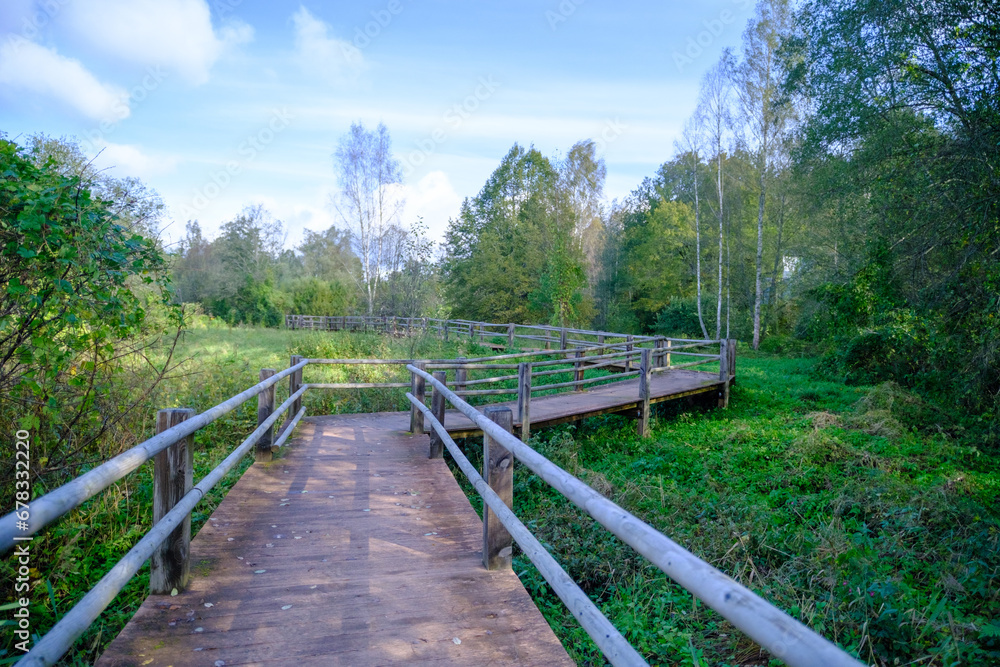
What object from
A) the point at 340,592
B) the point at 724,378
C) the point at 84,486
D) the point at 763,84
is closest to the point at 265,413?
the point at 340,592

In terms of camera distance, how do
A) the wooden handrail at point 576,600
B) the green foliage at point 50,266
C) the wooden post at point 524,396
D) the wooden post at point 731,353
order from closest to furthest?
the wooden handrail at point 576,600
the green foliage at point 50,266
the wooden post at point 524,396
the wooden post at point 731,353

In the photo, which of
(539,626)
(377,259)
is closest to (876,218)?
(539,626)

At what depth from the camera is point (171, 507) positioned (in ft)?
9.21

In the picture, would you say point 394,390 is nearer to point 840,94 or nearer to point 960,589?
point 960,589

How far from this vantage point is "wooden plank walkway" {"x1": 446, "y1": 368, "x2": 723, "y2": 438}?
316 inches

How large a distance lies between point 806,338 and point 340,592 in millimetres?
22217

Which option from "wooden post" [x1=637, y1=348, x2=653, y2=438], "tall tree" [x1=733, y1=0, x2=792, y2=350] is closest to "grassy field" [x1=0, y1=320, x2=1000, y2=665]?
"wooden post" [x1=637, y1=348, x2=653, y2=438]

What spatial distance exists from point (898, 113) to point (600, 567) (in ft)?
35.5

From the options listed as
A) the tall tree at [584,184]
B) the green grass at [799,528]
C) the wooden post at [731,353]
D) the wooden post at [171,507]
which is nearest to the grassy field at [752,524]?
the green grass at [799,528]

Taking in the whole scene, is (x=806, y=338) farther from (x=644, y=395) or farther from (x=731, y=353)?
(x=644, y=395)

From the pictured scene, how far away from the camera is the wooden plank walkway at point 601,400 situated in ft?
26.4

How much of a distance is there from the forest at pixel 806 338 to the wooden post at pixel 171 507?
47.5 inches

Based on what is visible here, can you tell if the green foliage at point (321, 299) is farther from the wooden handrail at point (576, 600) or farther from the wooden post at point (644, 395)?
the wooden handrail at point (576, 600)

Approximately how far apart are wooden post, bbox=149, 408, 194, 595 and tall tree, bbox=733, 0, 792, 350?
2341 cm
